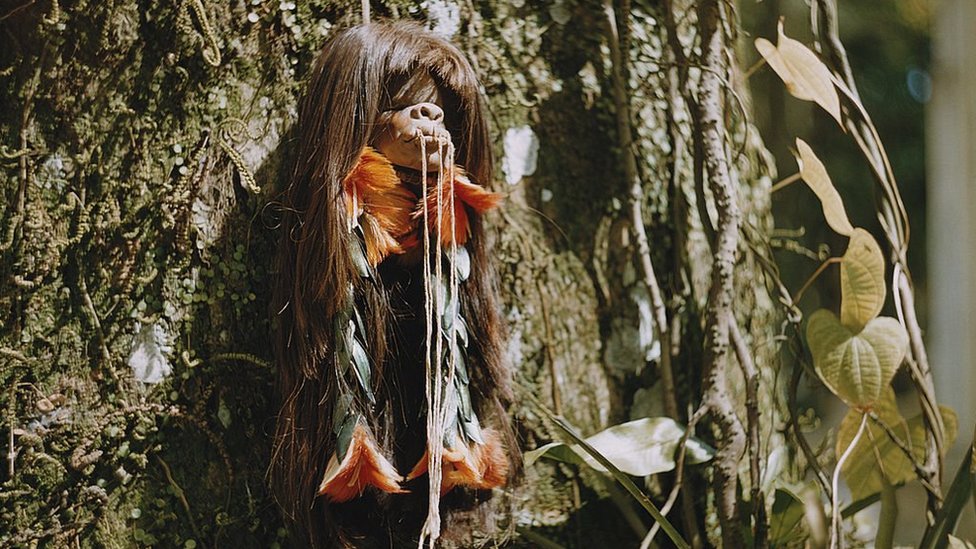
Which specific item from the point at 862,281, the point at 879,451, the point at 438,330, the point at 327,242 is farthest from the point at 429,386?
the point at 879,451

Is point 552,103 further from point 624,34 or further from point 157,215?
point 157,215

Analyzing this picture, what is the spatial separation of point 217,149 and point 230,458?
0.35 meters

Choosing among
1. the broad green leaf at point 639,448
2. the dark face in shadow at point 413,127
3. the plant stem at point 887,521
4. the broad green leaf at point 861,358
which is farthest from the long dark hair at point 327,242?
the plant stem at point 887,521

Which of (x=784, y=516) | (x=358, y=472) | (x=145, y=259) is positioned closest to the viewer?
(x=358, y=472)

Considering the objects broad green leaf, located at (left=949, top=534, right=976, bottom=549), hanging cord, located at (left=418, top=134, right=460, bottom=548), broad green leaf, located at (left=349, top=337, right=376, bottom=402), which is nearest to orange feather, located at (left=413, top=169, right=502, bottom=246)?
hanging cord, located at (left=418, top=134, right=460, bottom=548)

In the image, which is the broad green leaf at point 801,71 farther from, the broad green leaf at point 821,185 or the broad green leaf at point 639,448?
the broad green leaf at point 639,448

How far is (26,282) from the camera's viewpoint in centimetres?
98

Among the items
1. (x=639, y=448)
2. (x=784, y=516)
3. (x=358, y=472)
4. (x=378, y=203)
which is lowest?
(x=784, y=516)

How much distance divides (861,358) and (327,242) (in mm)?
636

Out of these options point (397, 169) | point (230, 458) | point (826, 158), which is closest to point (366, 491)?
point (230, 458)

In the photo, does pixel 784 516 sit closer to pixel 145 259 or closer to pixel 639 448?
pixel 639 448

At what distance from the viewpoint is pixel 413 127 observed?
0.90 meters

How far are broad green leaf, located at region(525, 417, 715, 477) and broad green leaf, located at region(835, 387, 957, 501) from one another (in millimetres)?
185

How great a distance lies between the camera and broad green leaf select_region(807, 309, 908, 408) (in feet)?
3.39
